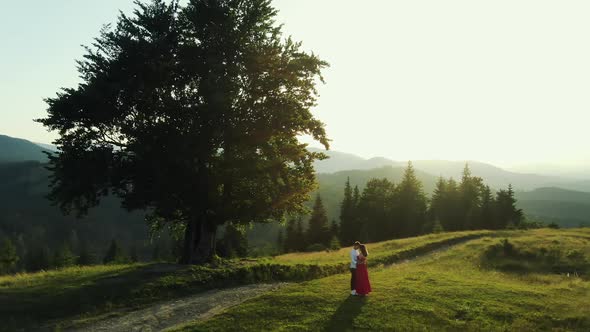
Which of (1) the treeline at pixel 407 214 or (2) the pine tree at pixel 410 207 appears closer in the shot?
(1) the treeline at pixel 407 214

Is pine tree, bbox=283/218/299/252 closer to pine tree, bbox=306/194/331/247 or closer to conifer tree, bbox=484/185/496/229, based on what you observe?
pine tree, bbox=306/194/331/247

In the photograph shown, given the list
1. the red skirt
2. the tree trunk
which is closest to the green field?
the red skirt

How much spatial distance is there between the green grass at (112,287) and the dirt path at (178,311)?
86 cm

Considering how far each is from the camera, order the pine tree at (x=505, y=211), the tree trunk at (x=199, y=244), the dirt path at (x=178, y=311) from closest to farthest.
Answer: the dirt path at (x=178, y=311)
the tree trunk at (x=199, y=244)
the pine tree at (x=505, y=211)

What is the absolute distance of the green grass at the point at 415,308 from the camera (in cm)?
1466

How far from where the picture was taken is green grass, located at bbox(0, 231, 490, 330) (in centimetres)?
1630

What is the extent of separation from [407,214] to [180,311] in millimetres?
70960

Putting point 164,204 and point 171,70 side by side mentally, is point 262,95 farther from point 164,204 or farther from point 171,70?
point 164,204

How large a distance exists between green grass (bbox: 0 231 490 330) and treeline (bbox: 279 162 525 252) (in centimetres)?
5467

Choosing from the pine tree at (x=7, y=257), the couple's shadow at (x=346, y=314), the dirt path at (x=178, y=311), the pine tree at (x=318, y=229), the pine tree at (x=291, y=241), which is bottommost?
the pine tree at (x=7, y=257)

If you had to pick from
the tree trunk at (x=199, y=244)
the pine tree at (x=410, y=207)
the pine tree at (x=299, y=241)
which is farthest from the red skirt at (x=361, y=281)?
the pine tree at (x=299, y=241)

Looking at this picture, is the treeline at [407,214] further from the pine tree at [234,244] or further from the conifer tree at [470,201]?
the pine tree at [234,244]

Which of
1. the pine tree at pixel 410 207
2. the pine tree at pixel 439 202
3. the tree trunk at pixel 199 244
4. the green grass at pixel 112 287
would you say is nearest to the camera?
the green grass at pixel 112 287

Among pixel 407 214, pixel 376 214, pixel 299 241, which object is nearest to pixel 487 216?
pixel 407 214
